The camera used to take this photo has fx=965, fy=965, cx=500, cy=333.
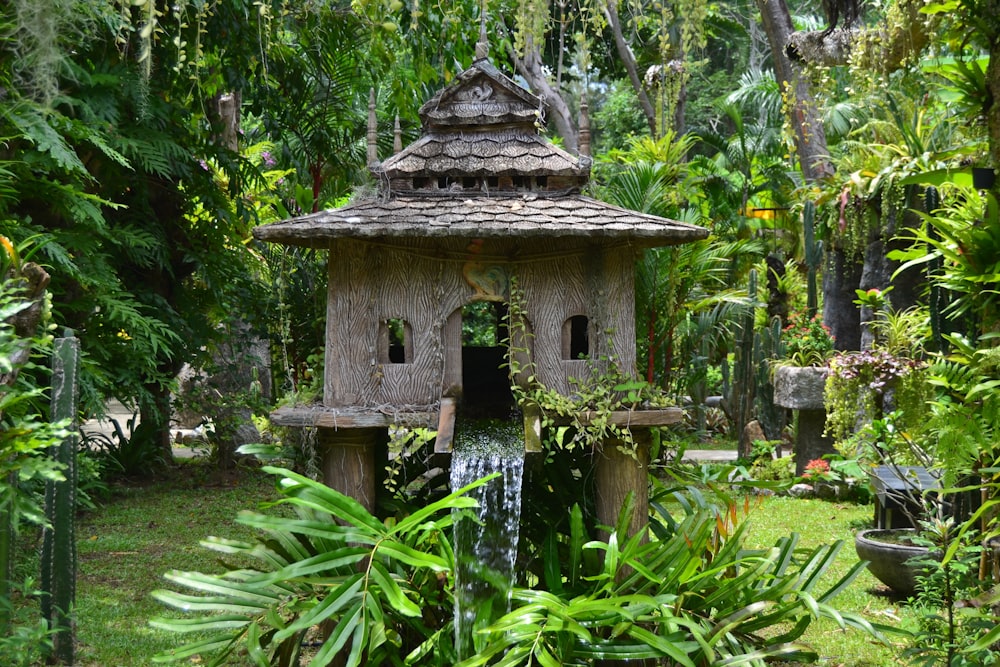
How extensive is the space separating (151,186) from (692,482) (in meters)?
6.77

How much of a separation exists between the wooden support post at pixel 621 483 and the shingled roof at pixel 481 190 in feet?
3.79

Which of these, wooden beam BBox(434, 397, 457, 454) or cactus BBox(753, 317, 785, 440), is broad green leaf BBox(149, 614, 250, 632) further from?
cactus BBox(753, 317, 785, 440)

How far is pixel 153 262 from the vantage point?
10.1 meters

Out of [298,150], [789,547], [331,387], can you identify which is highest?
[298,150]

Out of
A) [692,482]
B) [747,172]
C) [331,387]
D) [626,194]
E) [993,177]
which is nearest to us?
[993,177]

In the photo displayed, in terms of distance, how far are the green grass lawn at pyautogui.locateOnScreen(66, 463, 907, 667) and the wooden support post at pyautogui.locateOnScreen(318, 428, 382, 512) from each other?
1.63m

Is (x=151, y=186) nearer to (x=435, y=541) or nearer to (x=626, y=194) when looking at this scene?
(x=626, y=194)

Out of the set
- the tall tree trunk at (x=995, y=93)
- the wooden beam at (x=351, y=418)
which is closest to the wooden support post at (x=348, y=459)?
the wooden beam at (x=351, y=418)

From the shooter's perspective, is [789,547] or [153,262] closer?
[789,547]

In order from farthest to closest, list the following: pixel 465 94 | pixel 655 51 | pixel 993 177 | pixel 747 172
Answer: pixel 747 172 → pixel 655 51 → pixel 465 94 → pixel 993 177

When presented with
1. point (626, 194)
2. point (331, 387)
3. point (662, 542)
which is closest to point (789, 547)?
point (662, 542)

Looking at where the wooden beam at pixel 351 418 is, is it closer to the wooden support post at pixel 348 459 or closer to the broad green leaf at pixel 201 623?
the wooden support post at pixel 348 459

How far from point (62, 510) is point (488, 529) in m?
2.09

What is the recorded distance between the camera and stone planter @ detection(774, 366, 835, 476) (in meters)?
10.8
